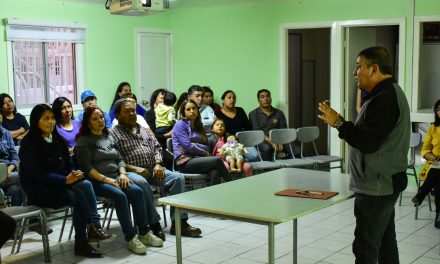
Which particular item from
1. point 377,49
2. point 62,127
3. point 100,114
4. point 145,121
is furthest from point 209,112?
point 377,49

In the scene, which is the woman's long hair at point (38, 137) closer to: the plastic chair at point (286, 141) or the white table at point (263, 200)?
the white table at point (263, 200)

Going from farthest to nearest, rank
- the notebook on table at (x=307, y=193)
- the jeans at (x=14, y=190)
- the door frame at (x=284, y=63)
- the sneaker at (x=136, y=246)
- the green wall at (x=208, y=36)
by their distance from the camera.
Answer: the door frame at (x=284, y=63) < the green wall at (x=208, y=36) < the jeans at (x=14, y=190) < the sneaker at (x=136, y=246) < the notebook on table at (x=307, y=193)

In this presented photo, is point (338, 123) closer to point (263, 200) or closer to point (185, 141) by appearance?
point (263, 200)

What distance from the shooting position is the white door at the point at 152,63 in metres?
8.54

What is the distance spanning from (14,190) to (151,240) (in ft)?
4.81

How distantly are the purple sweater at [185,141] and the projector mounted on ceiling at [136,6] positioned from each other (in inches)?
53.0

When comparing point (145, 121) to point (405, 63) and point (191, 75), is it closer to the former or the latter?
point (191, 75)

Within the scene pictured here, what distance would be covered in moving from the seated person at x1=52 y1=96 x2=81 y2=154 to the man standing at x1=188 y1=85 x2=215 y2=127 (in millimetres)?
1706

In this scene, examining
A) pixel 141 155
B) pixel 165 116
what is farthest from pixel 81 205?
pixel 165 116

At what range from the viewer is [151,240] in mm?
4906

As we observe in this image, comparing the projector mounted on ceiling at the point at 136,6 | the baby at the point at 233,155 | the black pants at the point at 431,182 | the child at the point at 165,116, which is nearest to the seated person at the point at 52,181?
the baby at the point at 233,155

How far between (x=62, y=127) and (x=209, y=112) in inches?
89.2

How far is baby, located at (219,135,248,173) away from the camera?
6.13 metres

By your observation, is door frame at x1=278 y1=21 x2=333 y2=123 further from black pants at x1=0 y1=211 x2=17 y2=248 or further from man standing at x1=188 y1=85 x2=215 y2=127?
black pants at x1=0 y1=211 x2=17 y2=248
